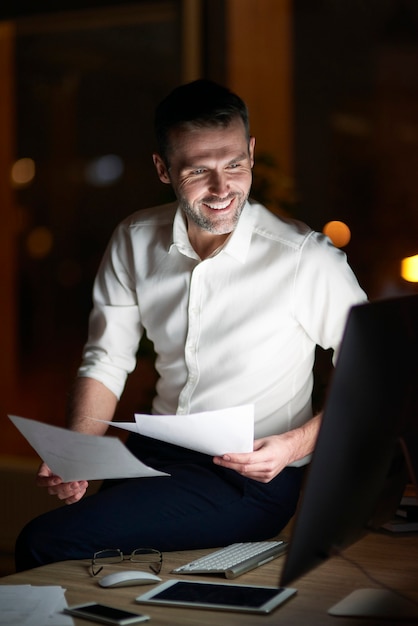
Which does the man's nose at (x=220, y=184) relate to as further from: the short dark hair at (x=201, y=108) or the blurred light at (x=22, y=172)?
the blurred light at (x=22, y=172)

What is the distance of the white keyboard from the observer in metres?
1.59

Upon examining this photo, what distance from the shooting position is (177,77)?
14.9 ft

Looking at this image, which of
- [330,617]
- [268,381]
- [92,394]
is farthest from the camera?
[92,394]

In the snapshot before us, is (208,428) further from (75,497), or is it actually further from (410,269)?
(410,269)

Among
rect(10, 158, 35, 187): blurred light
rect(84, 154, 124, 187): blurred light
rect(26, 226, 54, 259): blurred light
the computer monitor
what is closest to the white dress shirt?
the computer monitor

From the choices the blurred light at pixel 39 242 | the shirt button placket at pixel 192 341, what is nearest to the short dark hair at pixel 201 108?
the shirt button placket at pixel 192 341

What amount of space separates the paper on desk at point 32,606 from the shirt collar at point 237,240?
3.38 feet

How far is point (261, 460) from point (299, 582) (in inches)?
12.5

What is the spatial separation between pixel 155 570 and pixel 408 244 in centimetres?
266

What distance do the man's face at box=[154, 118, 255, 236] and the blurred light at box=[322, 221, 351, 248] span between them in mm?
1894

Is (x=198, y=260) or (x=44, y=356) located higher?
(x=198, y=260)

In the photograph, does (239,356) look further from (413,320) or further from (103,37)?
(103,37)

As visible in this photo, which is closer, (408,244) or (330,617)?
(330,617)

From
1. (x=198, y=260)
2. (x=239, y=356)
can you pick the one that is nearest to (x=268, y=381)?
(x=239, y=356)
